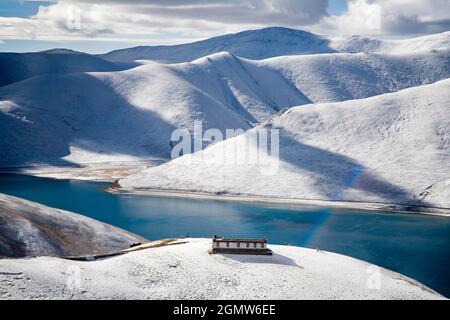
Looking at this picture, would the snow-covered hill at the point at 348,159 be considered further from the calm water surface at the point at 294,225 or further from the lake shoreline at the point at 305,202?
the calm water surface at the point at 294,225

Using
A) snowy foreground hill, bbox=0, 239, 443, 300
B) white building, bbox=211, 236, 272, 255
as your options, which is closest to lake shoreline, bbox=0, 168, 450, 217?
snowy foreground hill, bbox=0, 239, 443, 300

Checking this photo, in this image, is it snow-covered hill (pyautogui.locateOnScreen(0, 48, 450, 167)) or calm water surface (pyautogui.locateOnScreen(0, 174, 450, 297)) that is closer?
calm water surface (pyautogui.locateOnScreen(0, 174, 450, 297))

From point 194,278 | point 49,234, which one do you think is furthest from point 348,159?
point 194,278

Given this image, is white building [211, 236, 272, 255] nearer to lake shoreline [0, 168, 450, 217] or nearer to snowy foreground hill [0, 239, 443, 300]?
snowy foreground hill [0, 239, 443, 300]

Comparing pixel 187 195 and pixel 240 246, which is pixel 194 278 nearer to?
pixel 240 246

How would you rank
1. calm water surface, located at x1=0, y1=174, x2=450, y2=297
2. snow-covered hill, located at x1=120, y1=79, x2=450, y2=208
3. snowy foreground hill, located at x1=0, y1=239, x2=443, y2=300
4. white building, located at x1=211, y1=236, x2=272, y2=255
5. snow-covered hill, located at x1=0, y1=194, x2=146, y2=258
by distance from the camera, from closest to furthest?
snowy foreground hill, located at x1=0, y1=239, x2=443, y2=300, white building, located at x1=211, y1=236, x2=272, y2=255, snow-covered hill, located at x1=0, y1=194, x2=146, y2=258, calm water surface, located at x1=0, y1=174, x2=450, y2=297, snow-covered hill, located at x1=120, y1=79, x2=450, y2=208

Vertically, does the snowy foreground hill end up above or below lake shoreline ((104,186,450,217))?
below

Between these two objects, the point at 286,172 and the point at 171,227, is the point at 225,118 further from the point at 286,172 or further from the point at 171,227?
the point at 171,227
